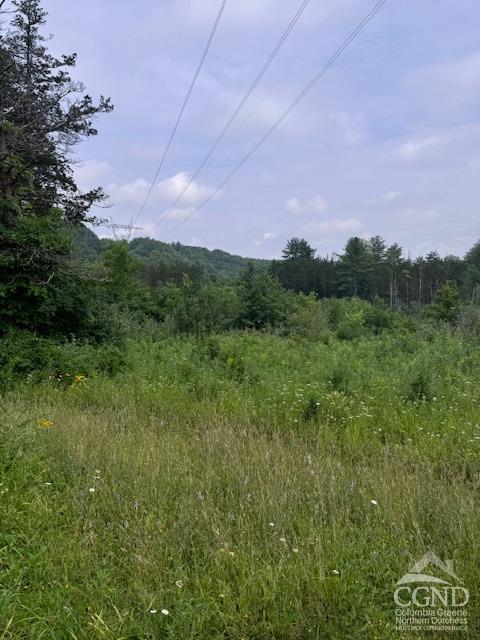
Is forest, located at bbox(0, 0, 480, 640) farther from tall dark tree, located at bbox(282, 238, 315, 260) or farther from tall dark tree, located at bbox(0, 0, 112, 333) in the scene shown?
tall dark tree, located at bbox(282, 238, 315, 260)

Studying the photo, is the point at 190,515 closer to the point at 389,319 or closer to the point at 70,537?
the point at 70,537

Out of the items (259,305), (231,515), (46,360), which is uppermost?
(259,305)

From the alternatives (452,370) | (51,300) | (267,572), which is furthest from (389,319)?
(267,572)

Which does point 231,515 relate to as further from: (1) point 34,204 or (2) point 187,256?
(2) point 187,256

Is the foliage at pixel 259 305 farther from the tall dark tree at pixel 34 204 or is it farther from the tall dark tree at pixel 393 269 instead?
the tall dark tree at pixel 393 269

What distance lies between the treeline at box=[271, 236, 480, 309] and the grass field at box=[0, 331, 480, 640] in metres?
59.8

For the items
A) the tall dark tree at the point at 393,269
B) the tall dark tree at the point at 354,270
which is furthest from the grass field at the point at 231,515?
the tall dark tree at the point at 354,270

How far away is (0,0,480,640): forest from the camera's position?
2332mm

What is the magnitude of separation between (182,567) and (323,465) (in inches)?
70.0

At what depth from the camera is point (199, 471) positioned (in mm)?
3873

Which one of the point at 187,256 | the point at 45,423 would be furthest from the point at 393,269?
the point at 45,423

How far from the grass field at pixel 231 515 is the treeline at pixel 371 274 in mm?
59752

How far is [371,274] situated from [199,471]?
70.7 meters

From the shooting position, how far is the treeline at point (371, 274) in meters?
66.9
